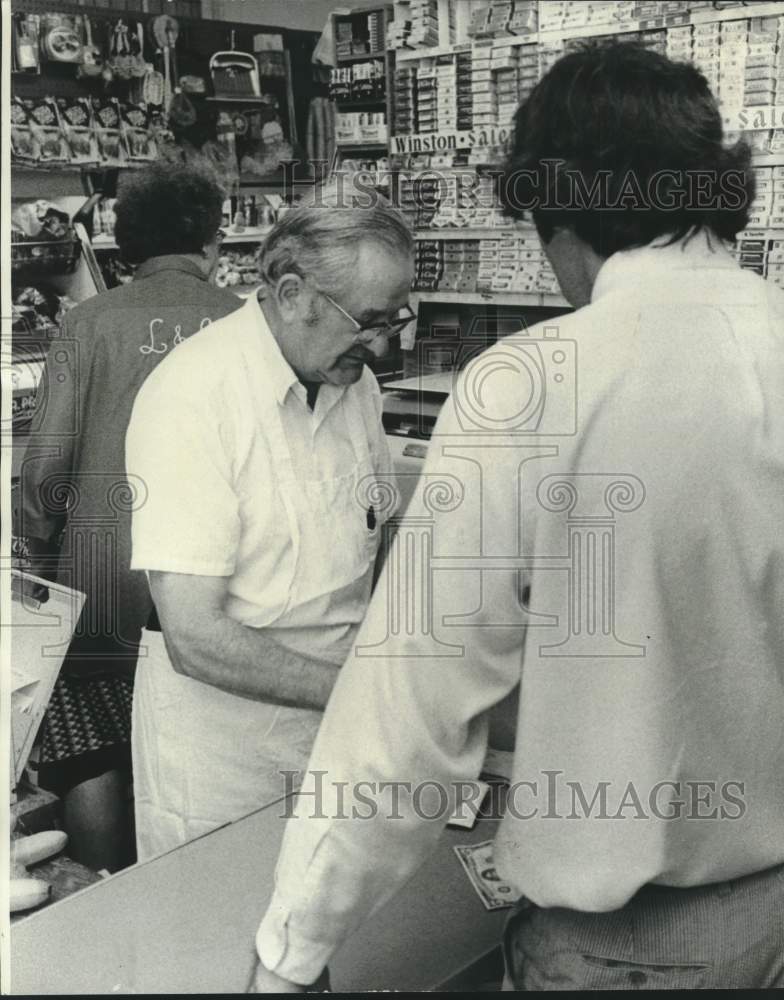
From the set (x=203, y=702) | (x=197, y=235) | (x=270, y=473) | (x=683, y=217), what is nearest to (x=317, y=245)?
(x=197, y=235)

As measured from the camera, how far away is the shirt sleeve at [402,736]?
106 centimetres

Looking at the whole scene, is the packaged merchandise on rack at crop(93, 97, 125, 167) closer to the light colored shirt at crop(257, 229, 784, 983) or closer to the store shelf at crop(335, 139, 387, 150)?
the store shelf at crop(335, 139, 387, 150)

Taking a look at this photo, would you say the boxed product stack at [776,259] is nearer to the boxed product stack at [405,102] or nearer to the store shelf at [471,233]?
the store shelf at [471,233]

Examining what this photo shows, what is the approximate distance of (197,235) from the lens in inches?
63.3

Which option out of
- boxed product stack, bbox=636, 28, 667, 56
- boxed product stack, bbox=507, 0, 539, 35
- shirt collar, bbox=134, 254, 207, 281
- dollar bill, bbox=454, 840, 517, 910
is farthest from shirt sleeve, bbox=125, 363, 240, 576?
boxed product stack, bbox=636, 28, 667, 56

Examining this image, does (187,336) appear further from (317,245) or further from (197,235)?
(317,245)

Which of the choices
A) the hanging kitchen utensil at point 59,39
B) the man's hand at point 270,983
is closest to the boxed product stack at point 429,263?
the hanging kitchen utensil at point 59,39

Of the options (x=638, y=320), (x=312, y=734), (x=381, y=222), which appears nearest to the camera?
(x=638, y=320)

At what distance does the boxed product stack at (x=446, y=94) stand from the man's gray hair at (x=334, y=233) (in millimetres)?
204

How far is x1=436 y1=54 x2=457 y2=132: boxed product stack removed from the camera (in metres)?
1.65

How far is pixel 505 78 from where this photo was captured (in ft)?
5.16

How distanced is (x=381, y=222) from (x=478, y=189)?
0.18 metres

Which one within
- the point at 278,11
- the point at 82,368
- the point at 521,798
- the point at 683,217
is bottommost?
the point at 521,798

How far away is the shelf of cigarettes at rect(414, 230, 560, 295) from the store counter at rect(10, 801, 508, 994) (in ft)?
3.05
